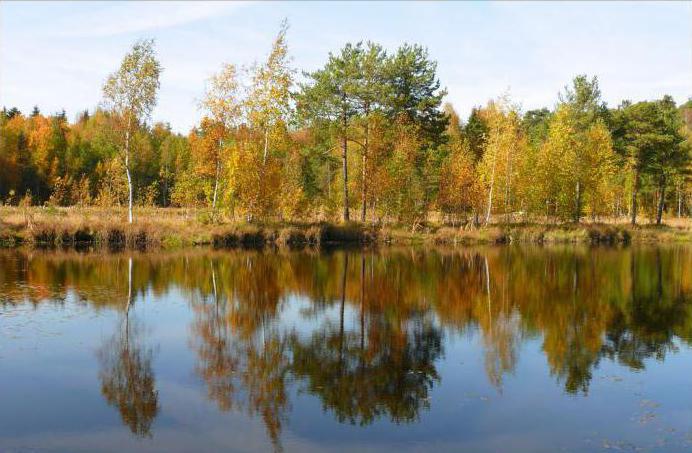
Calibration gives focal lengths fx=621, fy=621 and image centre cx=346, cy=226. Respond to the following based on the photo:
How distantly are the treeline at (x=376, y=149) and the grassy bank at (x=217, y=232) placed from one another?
156 cm

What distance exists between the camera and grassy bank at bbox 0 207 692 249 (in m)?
35.8

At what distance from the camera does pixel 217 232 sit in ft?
125

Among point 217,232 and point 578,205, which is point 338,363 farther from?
point 578,205

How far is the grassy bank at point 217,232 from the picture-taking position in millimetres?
35844

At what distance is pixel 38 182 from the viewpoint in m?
72.8

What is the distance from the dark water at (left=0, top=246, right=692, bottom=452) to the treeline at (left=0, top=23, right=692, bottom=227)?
16.4 meters

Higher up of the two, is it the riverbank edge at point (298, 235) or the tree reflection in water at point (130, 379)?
the riverbank edge at point (298, 235)

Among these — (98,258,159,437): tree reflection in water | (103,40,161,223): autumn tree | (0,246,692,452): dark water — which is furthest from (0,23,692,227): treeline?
(98,258,159,437): tree reflection in water

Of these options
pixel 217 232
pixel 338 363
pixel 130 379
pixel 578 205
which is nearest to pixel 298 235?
pixel 217 232

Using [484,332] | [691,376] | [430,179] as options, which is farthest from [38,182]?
[691,376]

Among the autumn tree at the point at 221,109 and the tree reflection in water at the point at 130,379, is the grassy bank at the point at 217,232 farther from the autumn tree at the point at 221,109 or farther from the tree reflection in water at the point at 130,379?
the tree reflection in water at the point at 130,379

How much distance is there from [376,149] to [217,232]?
13880mm

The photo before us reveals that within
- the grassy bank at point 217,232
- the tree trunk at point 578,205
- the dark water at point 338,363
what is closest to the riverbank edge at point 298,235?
the grassy bank at point 217,232

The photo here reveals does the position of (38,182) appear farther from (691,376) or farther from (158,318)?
(691,376)
